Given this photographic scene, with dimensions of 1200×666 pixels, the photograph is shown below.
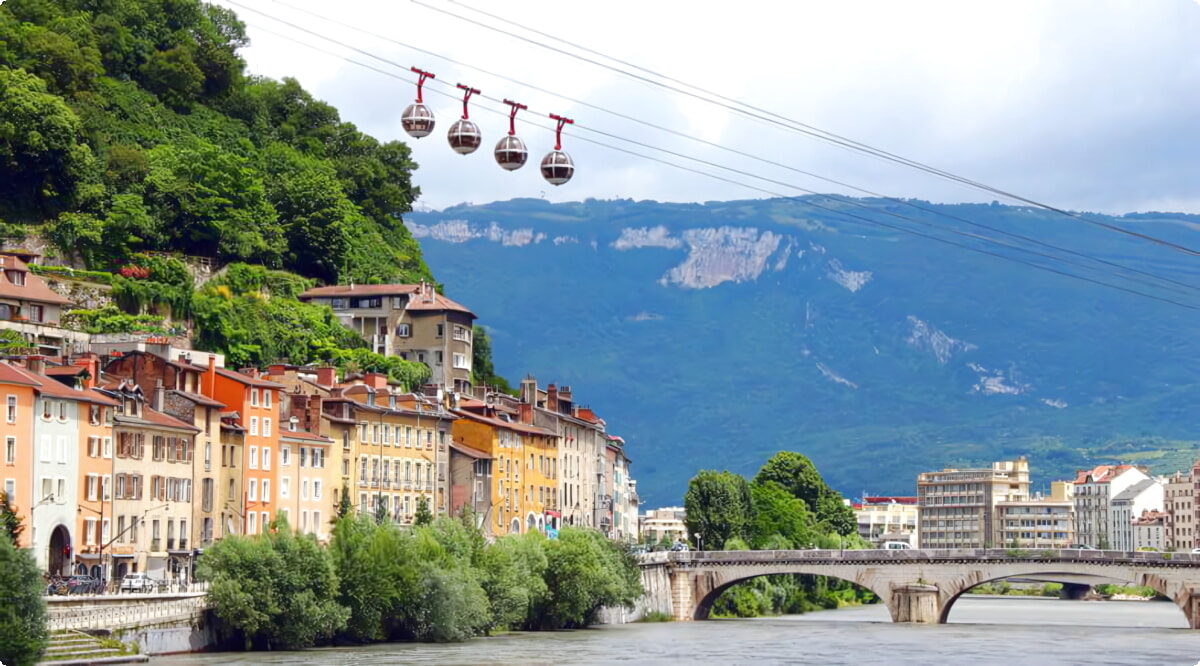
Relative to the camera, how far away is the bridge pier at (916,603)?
399 feet

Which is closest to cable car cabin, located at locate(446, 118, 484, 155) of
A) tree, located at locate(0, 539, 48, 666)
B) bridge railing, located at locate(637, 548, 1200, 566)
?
tree, located at locate(0, 539, 48, 666)

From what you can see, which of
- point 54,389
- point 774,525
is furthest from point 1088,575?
point 54,389

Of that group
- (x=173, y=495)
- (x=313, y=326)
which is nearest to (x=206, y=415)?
(x=173, y=495)

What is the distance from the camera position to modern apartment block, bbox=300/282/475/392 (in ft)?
434

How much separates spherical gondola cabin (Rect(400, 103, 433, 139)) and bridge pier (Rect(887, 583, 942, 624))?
83.6 metres

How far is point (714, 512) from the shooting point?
148m

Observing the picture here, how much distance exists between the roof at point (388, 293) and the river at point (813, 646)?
100 ft

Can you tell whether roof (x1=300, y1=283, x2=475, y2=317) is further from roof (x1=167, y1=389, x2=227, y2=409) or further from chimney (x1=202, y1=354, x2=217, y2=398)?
roof (x1=167, y1=389, x2=227, y2=409)

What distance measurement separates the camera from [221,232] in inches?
4904

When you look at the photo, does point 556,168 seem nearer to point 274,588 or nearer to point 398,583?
point 274,588

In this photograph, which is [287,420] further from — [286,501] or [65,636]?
[65,636]

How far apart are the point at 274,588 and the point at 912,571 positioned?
63.1 m

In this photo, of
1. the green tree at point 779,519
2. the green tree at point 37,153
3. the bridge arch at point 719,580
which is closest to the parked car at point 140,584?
the green tree at point 37,153

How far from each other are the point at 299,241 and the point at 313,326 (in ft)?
45.9
